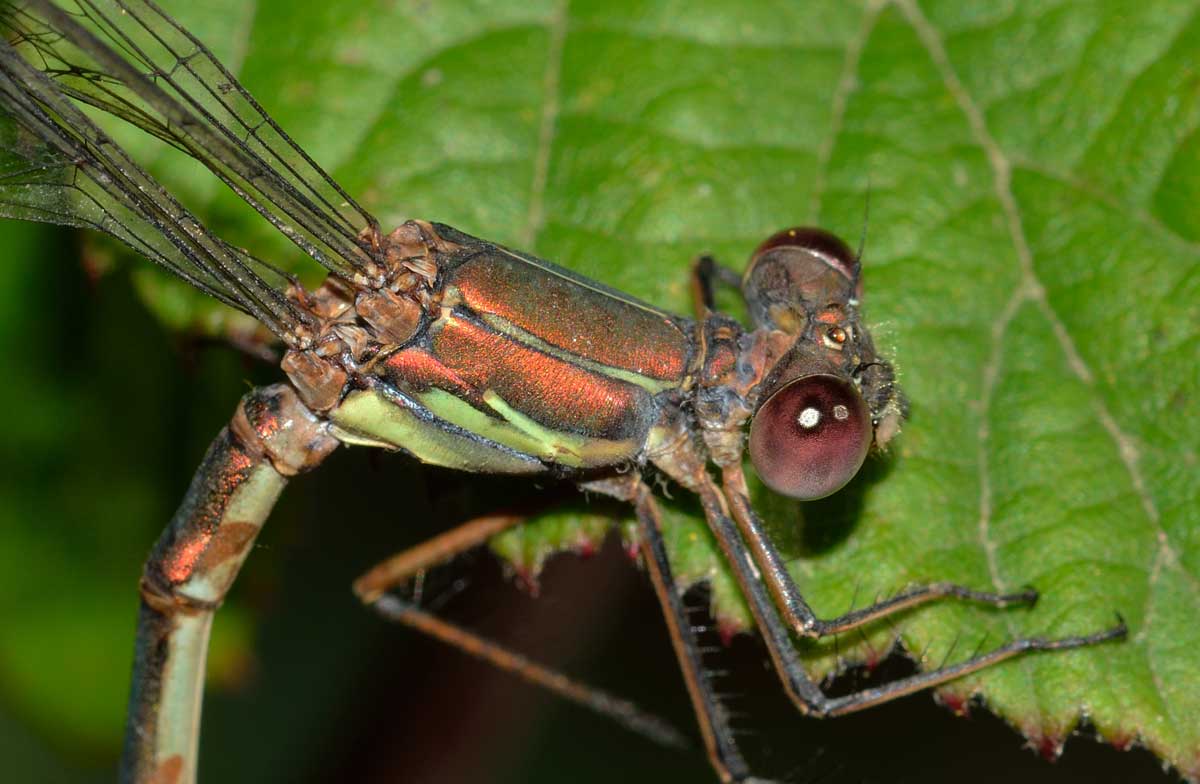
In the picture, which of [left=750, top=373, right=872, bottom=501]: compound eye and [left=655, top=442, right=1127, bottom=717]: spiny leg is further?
[left=655, top=442, right=1127, bottom=717]: spiny leg

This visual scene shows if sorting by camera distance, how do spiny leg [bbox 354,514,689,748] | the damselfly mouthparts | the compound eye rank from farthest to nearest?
spiny leg [bbox 354,514,689,748]
the damselfly mouthparts
the compound eye

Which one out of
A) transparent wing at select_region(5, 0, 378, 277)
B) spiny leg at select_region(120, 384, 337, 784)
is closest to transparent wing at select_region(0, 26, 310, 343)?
transparent wing at select_region(5, 0, 378, 277)

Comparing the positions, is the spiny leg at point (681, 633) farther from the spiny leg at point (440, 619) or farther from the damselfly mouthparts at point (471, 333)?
the spiny leg at point (440, 619)

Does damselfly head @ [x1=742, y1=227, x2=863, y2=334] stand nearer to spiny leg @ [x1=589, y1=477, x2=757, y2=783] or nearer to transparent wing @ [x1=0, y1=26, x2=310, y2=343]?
spiny leg @ [x1=589, y1=477, x2=757, y2=783]

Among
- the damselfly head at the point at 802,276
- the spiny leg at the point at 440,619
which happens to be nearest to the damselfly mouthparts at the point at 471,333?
the damselfly head at the point at 802,276

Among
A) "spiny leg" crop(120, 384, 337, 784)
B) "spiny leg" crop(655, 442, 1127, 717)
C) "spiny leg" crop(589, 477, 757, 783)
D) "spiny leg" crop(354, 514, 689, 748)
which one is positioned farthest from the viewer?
"spiny leg" crop(354, 514, 689, 748)

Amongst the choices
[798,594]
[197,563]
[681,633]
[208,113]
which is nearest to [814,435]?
[798,594]

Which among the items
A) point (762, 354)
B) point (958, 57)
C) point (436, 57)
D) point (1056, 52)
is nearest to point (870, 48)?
point (958, 57)
